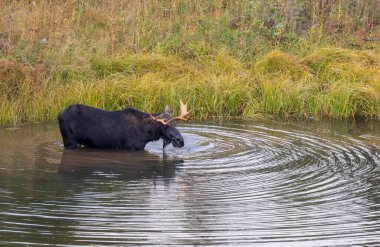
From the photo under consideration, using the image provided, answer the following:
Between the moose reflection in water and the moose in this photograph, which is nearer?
the moose reflection in water

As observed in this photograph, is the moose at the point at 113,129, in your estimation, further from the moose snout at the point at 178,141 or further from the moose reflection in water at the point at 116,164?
the moose reflection in water at the point at 116,164

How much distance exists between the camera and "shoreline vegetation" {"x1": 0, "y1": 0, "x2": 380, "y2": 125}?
13.8 m

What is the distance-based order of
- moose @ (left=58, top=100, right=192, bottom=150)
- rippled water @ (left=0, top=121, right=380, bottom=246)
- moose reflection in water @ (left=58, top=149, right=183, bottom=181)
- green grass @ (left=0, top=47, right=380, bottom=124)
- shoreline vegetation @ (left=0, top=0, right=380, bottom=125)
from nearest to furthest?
rippled water @ (left=0, top=121, right=380, bottom=246) → moose reflection in water @ (left=58, top=149, right=183, bottom=181) → moose @ (left=58, top=100, right=192, bottom=150) → green grass @ (left=0, top=47, right=380, bottom=124) → shoreline vegetation @ (left=0, top=0, right=380, bottom=125)

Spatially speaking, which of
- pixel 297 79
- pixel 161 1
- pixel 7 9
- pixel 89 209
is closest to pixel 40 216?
pixel 89 209

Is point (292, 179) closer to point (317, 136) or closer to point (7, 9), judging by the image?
point (317, 136)

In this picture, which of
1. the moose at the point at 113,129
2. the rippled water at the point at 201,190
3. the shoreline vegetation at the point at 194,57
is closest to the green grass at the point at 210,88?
the shoreline vegetation at the point at 194,57

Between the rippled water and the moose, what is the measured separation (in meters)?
0.17

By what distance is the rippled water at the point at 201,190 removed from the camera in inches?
279

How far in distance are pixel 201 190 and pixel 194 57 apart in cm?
741

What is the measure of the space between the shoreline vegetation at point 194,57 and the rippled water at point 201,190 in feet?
4.35

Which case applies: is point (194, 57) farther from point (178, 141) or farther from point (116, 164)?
point (116, 164)

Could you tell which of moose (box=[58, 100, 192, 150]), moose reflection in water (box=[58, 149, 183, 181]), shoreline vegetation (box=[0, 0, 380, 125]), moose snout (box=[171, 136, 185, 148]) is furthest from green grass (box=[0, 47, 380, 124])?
moose reflection in water (box=[58, 149, 183, 181])

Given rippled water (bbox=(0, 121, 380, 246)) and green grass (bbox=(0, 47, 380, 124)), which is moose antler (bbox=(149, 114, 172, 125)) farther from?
green grass (bbox=(0, 47, 380, 124))

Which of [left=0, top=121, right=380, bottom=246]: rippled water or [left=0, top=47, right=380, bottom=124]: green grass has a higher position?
[left=0, top=47, right=380, bottom=124]: green grass
